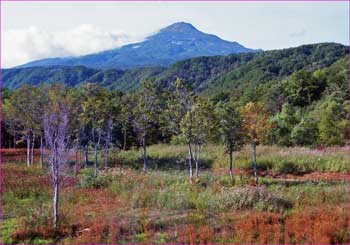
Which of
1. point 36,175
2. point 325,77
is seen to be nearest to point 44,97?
point 36,175

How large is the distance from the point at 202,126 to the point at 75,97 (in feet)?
35.8

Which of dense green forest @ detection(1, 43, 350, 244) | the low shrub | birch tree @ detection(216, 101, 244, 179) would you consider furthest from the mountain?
the low shrub

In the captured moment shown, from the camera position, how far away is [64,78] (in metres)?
184

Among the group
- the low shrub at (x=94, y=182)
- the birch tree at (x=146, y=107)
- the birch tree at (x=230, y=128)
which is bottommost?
the low shrub at (x=94, y=182)

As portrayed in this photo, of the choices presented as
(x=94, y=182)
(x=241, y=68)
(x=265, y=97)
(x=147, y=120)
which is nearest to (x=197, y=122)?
(x=94, y=182)

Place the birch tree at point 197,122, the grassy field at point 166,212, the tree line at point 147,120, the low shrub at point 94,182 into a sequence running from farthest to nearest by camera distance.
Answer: the tree line at point 147,120, the birch tree at point 197,122, the low shrub at point 94,182, the grassy field at point 166,212

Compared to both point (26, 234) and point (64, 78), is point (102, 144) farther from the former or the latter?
point (64, 78)

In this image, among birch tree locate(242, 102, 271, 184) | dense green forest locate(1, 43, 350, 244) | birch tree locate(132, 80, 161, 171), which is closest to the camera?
dense green forest locate(1, 43, 350, 244)

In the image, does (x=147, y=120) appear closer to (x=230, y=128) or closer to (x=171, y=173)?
(x=171, y=173)

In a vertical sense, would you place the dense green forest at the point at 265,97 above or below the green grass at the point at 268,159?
above

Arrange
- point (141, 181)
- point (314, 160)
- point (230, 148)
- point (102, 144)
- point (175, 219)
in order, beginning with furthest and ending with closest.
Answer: point (102, 144), point (314, 160), point (230, 148), point (141, 181), point (175, 219)

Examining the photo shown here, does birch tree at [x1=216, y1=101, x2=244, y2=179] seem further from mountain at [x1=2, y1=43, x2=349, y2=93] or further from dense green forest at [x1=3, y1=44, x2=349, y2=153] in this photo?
mountain at [x1=2, y1=43, x2=349, y2=93]

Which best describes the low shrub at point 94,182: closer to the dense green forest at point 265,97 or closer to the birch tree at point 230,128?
the dense green forest at point 265,97

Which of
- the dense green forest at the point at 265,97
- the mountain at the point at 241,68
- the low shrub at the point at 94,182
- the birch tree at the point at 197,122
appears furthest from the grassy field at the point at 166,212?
the mountain at the point at 241,68
